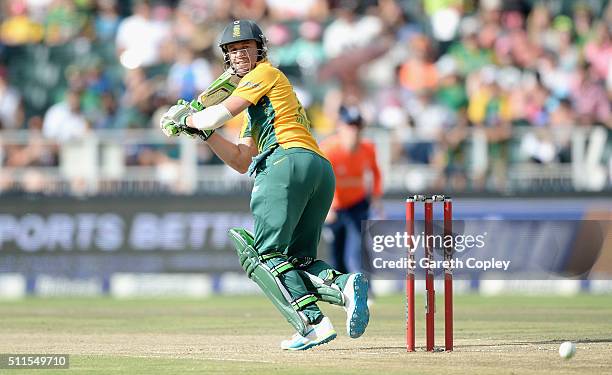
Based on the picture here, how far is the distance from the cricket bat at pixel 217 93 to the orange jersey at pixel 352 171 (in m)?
6.06

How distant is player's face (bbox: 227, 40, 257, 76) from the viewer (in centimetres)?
1003

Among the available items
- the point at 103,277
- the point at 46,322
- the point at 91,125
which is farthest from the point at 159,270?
the point at 46,322

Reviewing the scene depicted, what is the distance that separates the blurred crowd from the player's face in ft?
28.0

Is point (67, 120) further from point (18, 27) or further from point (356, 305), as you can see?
point (356, 305)

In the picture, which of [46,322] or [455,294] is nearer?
[46,322]

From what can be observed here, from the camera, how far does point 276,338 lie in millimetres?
11289

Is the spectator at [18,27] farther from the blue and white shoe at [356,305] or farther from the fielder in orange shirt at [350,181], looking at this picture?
the blue and white shoe at [356,305]

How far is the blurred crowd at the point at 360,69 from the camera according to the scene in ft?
63.0

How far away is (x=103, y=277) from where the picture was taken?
1942cm

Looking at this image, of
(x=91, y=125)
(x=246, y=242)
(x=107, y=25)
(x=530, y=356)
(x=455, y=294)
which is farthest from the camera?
(x=107, y=25)

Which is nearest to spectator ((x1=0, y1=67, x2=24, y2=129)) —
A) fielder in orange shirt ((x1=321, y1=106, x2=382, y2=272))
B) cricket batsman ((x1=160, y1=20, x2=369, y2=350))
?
fielder in orange shirt ((x1=321, y1=106, x2=382, y2=272))

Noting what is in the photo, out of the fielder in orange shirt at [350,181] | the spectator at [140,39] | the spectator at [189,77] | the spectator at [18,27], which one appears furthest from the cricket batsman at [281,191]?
the spectator at [18,27]

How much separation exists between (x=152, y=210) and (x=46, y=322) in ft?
19.0

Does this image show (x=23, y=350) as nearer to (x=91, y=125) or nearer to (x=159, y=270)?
(x=159, y=270)
